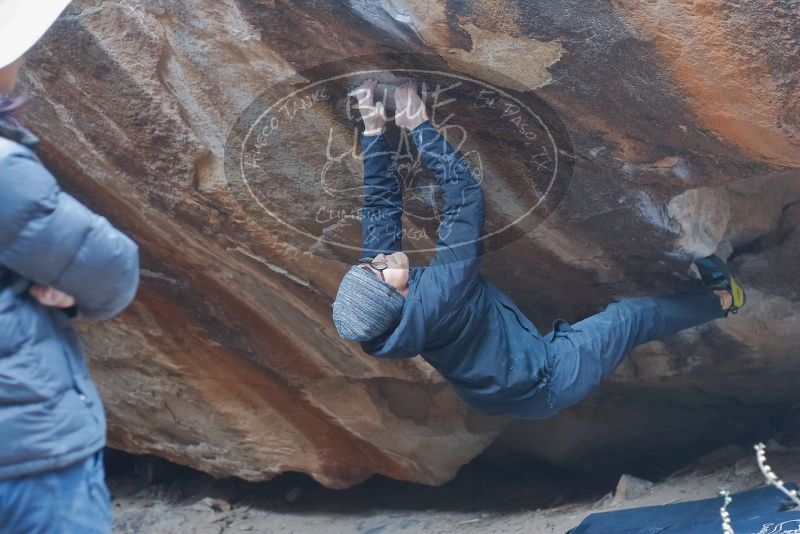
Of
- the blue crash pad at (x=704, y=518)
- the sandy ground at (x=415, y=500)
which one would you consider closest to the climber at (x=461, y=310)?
the blue crash pad at (x=704, y=518)

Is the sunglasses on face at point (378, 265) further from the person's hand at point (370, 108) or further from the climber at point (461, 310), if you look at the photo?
the person's hand at point (370, 108)

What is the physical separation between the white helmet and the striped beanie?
911mm

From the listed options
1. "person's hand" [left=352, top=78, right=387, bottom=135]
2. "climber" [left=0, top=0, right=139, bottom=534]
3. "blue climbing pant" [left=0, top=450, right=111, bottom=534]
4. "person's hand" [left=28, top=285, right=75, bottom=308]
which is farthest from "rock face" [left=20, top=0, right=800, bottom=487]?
"blue climbing pant" [left=0, top=450, right=111, bottom=534]

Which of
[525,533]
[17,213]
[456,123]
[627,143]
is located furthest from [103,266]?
[525,533]

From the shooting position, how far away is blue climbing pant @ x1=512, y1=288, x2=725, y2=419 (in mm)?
2293

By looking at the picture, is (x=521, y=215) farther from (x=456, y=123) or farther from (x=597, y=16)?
(x=597, y=16)

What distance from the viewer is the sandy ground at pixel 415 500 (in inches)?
112

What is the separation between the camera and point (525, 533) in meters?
2.77

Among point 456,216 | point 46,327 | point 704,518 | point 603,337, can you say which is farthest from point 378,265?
point 704,518

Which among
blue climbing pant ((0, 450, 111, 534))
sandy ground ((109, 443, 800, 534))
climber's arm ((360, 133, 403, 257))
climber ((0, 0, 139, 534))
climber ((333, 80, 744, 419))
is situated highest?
climber ((0, 0, 139, 534))

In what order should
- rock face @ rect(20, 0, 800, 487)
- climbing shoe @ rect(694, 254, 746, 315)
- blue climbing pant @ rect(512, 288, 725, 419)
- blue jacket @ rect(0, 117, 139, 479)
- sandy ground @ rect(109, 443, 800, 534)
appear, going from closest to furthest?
blue jacket @ rect(0, 117, 139, 479), rock face @ rect(20, 0, 800, 487), blue climbing pant @ rect(512, 288, 725, 419), climbing shoe @ rect(694, 254, 746, 315), sandy ground @ rect(109, 443, 800, 534)

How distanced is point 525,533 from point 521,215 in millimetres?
1152

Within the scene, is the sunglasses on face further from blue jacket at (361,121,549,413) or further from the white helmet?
the white helmet

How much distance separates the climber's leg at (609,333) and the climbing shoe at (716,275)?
0.11 feet
